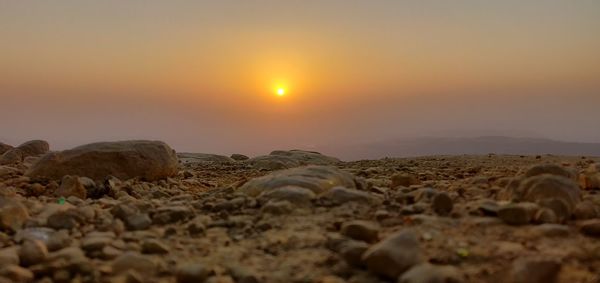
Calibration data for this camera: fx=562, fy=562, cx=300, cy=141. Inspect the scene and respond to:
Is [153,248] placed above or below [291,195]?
below

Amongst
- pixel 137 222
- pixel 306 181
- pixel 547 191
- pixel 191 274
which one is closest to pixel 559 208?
pixel 547 191

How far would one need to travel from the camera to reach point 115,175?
29.3 feet

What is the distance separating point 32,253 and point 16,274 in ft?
1.05

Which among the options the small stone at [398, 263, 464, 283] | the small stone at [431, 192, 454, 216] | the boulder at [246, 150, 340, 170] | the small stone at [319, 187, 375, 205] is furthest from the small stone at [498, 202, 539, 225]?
the boulder at [246, 150, 340, 170]

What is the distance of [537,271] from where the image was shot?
2938 millimetres

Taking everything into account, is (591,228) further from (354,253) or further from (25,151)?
(25,151)

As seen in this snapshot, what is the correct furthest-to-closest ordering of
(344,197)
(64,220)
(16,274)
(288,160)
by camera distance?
(288,160) < (344,197) < (64,220) < (16,274)

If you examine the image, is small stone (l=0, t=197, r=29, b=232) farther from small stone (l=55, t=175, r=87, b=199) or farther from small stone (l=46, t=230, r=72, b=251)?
small stone (l=55, t=175, r=87, b=199)

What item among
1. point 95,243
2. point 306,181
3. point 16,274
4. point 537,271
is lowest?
point 16,274

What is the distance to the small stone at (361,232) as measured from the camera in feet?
12.7

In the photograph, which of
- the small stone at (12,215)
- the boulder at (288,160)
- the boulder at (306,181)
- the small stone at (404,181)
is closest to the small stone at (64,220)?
the small stone at (12,215)

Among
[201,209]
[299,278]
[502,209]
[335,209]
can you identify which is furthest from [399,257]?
[201,209]

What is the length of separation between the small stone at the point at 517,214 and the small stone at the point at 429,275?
113 cm

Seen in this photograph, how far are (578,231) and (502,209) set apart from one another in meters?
0.51
